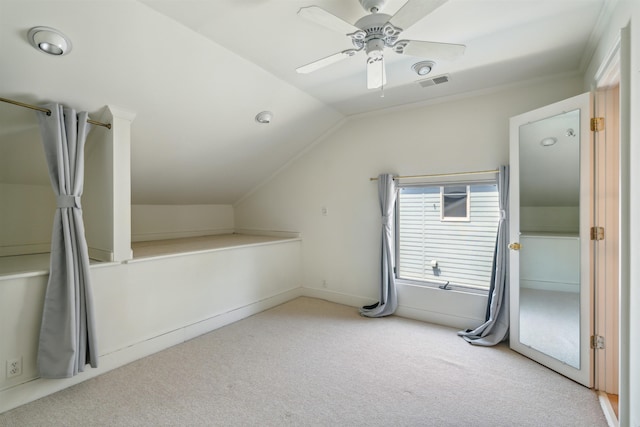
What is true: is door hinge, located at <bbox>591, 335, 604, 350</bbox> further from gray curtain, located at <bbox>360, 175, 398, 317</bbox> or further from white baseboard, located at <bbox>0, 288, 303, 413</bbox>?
white baseboard, located at <bbox>0, 288, 303, 413</bbox>

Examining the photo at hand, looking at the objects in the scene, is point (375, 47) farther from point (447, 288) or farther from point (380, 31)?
point (447, 288)

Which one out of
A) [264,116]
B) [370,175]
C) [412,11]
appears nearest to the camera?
[412,11]

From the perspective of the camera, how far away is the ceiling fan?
5.13ft

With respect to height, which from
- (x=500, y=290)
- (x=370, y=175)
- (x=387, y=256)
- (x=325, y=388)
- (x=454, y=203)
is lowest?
(x=325, y=388)

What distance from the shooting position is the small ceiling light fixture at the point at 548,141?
2624mm

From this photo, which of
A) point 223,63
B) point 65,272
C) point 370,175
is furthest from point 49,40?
point 370,175

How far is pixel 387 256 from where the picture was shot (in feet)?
12.3

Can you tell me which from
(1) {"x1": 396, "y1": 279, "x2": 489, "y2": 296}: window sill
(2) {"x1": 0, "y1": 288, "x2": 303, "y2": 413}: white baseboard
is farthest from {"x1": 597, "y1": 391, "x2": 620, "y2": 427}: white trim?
(2) {"x1": 0, "y1": 288, "x2": 303, "y2": 413}: white baseboard

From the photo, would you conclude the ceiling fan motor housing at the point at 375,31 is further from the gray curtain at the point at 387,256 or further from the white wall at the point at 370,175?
the gray curtain at the point at 387,256

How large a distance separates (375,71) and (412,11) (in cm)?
55

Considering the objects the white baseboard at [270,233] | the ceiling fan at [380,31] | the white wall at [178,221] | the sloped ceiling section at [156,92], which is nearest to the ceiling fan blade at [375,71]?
the ceiling fan at [380,31]

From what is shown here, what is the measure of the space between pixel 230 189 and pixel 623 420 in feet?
15.3

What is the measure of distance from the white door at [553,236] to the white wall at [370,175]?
0.41 metres

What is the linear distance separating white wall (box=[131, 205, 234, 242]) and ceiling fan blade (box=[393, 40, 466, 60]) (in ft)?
13.1
